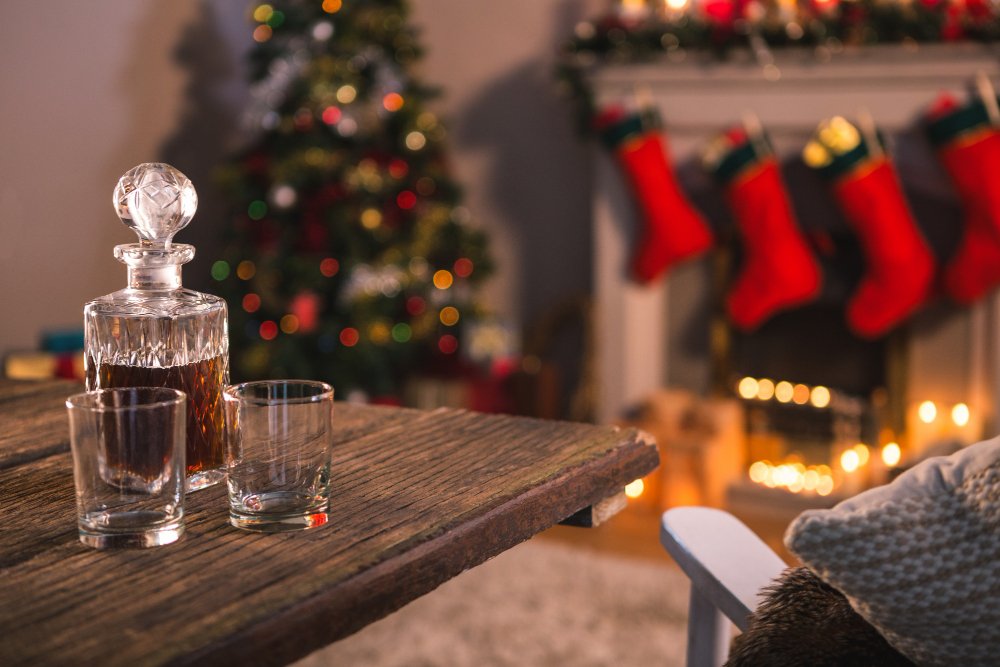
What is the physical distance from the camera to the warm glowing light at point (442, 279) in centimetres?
369

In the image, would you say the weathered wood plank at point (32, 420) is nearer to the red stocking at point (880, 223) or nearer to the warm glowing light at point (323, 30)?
the warm glowing light at point (323, 30)

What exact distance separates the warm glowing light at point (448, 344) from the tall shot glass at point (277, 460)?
290 centimetres

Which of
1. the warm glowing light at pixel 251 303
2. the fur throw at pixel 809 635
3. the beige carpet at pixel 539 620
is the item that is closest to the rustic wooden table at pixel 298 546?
the fur throw at pixel 809 635

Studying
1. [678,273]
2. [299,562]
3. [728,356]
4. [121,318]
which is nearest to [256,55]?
[678,273]

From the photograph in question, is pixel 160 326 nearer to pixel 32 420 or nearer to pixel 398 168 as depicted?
pixel 32 420

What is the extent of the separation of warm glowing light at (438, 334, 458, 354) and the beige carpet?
39.2 inches

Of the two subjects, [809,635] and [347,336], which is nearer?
[809,635]

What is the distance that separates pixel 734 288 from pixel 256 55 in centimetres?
159

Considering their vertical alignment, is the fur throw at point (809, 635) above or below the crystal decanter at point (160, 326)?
below

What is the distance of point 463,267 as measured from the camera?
12.1 ft

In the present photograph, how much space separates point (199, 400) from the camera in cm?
92

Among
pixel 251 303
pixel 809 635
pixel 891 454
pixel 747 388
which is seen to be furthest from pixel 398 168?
pixel 809 635

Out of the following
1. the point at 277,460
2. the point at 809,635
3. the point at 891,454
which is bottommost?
the point at 891,454

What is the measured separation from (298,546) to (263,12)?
2952 mm
